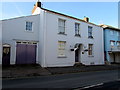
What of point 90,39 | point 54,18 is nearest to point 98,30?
point 90,39

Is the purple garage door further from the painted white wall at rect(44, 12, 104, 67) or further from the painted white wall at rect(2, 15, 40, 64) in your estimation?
the painted white wall at rect(44, 12, 104, 67)

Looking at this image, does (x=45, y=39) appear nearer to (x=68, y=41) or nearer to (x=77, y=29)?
(x=68, y=41)

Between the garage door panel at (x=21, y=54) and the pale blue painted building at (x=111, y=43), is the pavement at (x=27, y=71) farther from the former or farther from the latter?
the pale blue painted building at (x=111, y=43)

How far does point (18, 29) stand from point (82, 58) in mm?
10633

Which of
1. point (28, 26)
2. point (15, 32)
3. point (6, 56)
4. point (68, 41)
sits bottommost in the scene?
point (6, 56)

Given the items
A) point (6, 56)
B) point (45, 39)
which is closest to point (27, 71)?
point (6, 56)

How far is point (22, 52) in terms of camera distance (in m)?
16.3

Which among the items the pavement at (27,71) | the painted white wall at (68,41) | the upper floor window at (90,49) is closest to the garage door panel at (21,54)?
the pavement at (27,71)

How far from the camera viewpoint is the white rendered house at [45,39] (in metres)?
16.1

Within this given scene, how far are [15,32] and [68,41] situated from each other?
751 cm

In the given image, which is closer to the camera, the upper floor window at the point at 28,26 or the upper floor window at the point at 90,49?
the upper floor window at the point at 28,26

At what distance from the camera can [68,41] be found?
18.9 m

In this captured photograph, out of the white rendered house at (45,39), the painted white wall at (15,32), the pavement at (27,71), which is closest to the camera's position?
the pavement at (27,71)

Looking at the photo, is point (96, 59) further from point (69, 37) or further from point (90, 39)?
point (69, 37)
